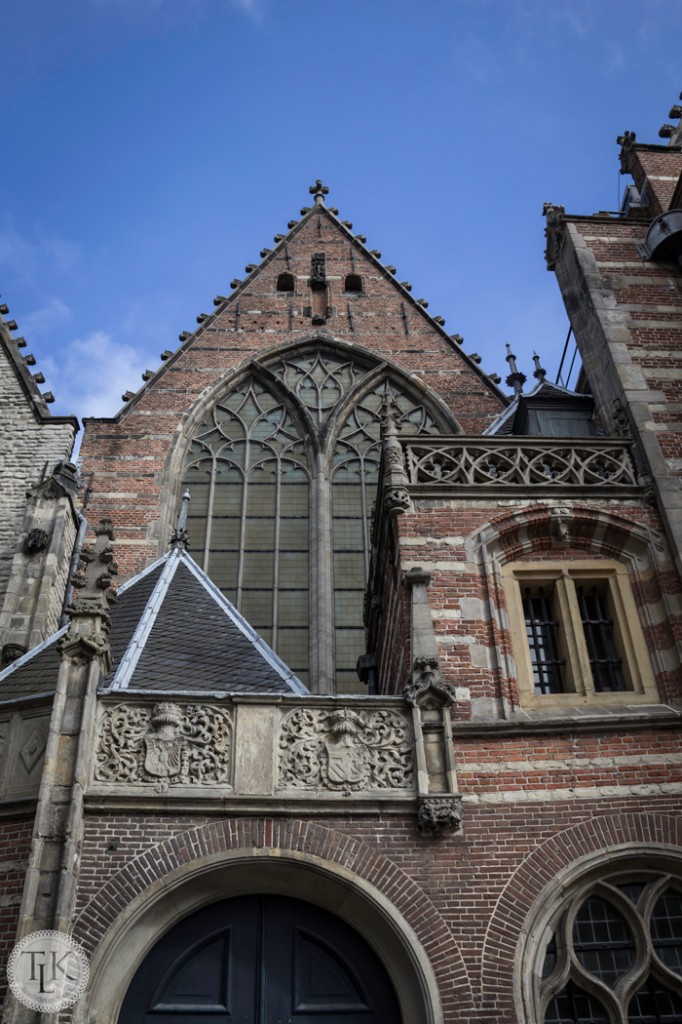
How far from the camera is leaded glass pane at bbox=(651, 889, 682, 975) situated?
8297 mm

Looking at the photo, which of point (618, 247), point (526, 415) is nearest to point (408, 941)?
point (526, 415)

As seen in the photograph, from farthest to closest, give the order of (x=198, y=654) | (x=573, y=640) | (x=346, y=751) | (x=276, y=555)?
(x=276, y=555) < (x=198, y=654) < (x=573, y=640) < (x=346, y=751)

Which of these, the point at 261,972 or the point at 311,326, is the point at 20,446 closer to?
the point at 311,326

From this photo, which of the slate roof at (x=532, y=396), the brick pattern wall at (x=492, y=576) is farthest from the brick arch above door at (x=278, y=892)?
the slate roof at (x=532, y=396)

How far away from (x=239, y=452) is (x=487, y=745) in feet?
36.0

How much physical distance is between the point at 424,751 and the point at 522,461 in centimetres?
405

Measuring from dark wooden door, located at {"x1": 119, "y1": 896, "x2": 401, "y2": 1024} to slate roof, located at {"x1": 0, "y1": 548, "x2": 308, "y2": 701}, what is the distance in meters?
2.05

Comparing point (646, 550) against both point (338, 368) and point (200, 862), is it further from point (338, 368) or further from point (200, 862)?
point (338, 368)

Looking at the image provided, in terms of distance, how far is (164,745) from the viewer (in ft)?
28.4

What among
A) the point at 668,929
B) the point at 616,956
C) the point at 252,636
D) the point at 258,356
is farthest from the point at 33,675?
the point at 258,356

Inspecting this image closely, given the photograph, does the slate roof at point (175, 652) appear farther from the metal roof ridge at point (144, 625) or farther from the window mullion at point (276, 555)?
the window mullion at point (276, 555)

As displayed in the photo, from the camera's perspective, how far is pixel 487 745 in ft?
30.0

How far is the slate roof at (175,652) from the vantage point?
9.66 meters

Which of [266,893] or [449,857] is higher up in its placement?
[449,857]
